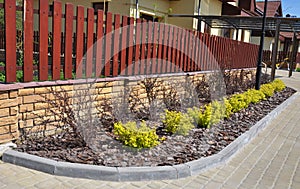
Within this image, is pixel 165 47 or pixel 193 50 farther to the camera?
pixel 193 50

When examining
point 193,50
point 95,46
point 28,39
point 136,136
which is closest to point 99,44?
point 95,46

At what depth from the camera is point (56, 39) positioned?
167 inches

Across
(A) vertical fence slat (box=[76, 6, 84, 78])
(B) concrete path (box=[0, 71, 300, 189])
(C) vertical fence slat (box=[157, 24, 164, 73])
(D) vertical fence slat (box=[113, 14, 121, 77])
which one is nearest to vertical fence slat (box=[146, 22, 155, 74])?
(C) vertical fence slat (box=[157, 24, 164, 73])

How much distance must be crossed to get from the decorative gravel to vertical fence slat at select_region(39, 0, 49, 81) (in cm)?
92

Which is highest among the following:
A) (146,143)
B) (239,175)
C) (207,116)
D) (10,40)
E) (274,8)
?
(274,8)

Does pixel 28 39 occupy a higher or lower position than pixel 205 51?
lower

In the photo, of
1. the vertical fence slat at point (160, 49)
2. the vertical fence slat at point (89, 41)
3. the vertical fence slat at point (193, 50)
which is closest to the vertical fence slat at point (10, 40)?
the vertical fence slat at point (89, 41)

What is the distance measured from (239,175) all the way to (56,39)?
3103 mm

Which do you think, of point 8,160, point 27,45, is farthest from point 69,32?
point 8,160

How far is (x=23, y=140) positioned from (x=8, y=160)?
0.38m

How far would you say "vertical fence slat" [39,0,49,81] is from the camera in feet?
13.0

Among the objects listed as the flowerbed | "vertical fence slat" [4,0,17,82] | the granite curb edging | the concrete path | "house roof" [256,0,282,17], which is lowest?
the concrete path

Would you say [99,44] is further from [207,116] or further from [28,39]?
[207,116]

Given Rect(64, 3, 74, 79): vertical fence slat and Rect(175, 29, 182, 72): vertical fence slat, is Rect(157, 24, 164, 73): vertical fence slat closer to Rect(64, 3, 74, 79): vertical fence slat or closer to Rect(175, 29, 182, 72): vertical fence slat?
Rect(175, 29, 182, 72): vertical fence slat
